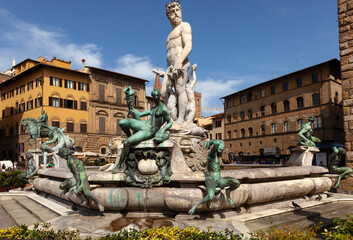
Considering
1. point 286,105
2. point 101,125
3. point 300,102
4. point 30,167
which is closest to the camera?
point 30,167

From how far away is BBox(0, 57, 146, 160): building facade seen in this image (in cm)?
3881

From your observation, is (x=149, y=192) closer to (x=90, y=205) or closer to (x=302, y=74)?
(x=90, y=205)

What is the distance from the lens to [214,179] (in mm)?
4484

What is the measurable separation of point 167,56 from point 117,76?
3752 cm

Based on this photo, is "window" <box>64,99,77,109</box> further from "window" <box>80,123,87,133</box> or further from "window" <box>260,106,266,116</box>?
"window" <box>260,106,266,116</box>

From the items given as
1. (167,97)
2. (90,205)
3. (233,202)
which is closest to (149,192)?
(90,205)

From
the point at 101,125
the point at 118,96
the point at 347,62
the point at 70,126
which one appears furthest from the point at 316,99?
the point at 70,126

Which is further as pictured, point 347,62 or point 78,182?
point 347,62

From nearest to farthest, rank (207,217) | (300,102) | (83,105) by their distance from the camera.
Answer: (207,217), (300,102), (83,105)

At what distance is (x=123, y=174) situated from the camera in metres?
5.06

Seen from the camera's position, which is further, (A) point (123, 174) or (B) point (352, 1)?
(B) point (352, 1)

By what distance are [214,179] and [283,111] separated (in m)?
41.5

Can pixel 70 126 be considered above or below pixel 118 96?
below

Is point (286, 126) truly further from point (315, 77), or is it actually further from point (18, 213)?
point (18, 213)
